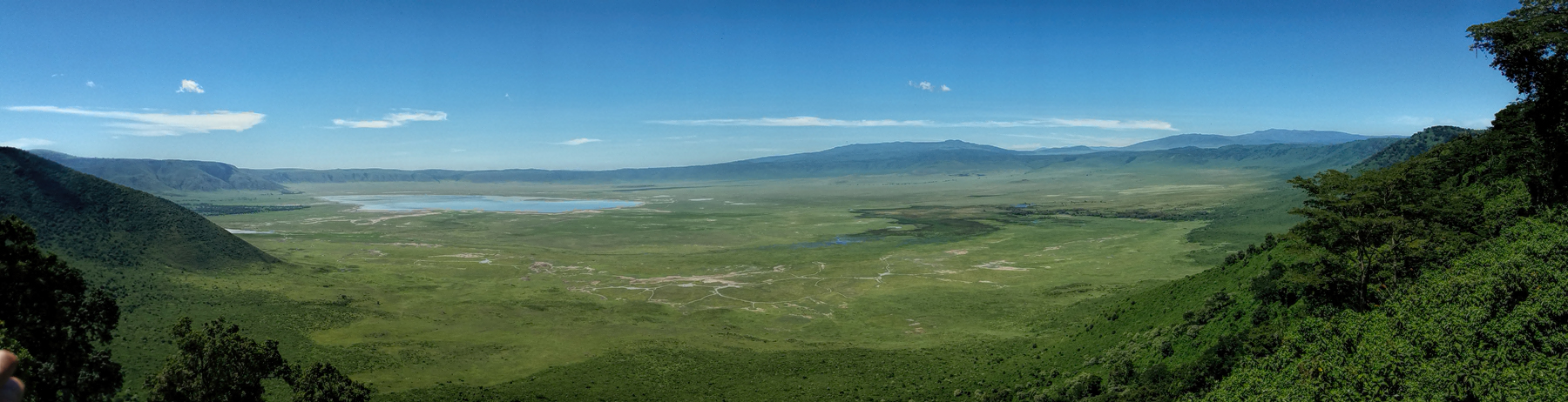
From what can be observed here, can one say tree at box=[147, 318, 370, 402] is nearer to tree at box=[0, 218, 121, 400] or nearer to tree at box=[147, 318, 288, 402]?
tree at box=[147, 318, 288, 402]

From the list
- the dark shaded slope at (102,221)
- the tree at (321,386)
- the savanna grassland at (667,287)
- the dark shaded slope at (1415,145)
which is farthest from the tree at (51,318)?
the dark shaded slope at (1415,145)

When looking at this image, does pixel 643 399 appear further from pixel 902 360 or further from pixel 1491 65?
pixel 1491 65

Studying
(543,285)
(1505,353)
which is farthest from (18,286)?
(543,285)

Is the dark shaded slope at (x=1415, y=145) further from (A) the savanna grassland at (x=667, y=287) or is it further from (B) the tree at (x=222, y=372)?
(B) the tree at (x=222, y=372)

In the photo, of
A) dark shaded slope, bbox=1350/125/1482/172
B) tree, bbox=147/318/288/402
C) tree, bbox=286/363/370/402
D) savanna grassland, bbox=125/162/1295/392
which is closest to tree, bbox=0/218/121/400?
tree, bbox=147/318/288/402

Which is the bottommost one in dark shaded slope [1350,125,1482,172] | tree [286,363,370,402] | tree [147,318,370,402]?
tree [286,363,370,402]

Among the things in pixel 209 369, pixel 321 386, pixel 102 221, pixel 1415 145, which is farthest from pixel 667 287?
pixel 1415 145
